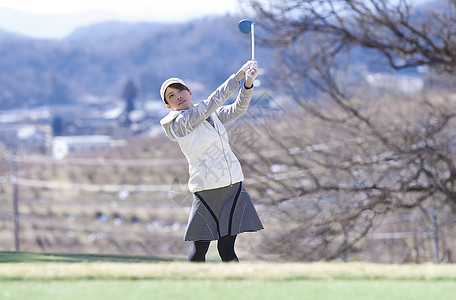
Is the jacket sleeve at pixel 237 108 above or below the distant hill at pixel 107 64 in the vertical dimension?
below

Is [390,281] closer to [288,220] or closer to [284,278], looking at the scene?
[284,278]

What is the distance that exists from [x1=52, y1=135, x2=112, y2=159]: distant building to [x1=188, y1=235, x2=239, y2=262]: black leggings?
68257 millimetres

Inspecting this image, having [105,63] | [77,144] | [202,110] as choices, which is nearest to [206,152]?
[202,110]

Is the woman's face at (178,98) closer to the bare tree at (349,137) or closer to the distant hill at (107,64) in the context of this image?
the bare tree at (349,137)

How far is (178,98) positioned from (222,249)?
4.09 ft

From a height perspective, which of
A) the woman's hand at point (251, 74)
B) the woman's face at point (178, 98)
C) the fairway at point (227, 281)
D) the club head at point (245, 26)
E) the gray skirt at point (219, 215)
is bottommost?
the fairway at point (227, 281)

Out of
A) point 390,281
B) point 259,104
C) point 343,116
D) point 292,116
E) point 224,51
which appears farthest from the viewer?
point 224,51

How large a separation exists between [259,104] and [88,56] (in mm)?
141947

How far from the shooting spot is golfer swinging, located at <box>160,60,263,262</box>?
5715 mm

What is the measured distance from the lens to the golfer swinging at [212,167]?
→ 18.7 ft

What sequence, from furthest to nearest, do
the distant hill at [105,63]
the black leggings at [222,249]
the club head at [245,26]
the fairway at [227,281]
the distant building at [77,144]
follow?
the distant hill at [105,63] → the distant building at [77,144] → the club head at [245,26] → the black leggings at [222,249] → the fairway at [227,281]

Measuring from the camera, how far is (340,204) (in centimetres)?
1593

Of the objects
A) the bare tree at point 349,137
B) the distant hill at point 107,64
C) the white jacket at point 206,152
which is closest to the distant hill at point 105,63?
the distant hill at point 107,64

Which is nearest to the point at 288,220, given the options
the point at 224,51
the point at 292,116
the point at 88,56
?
the point at 292,116
